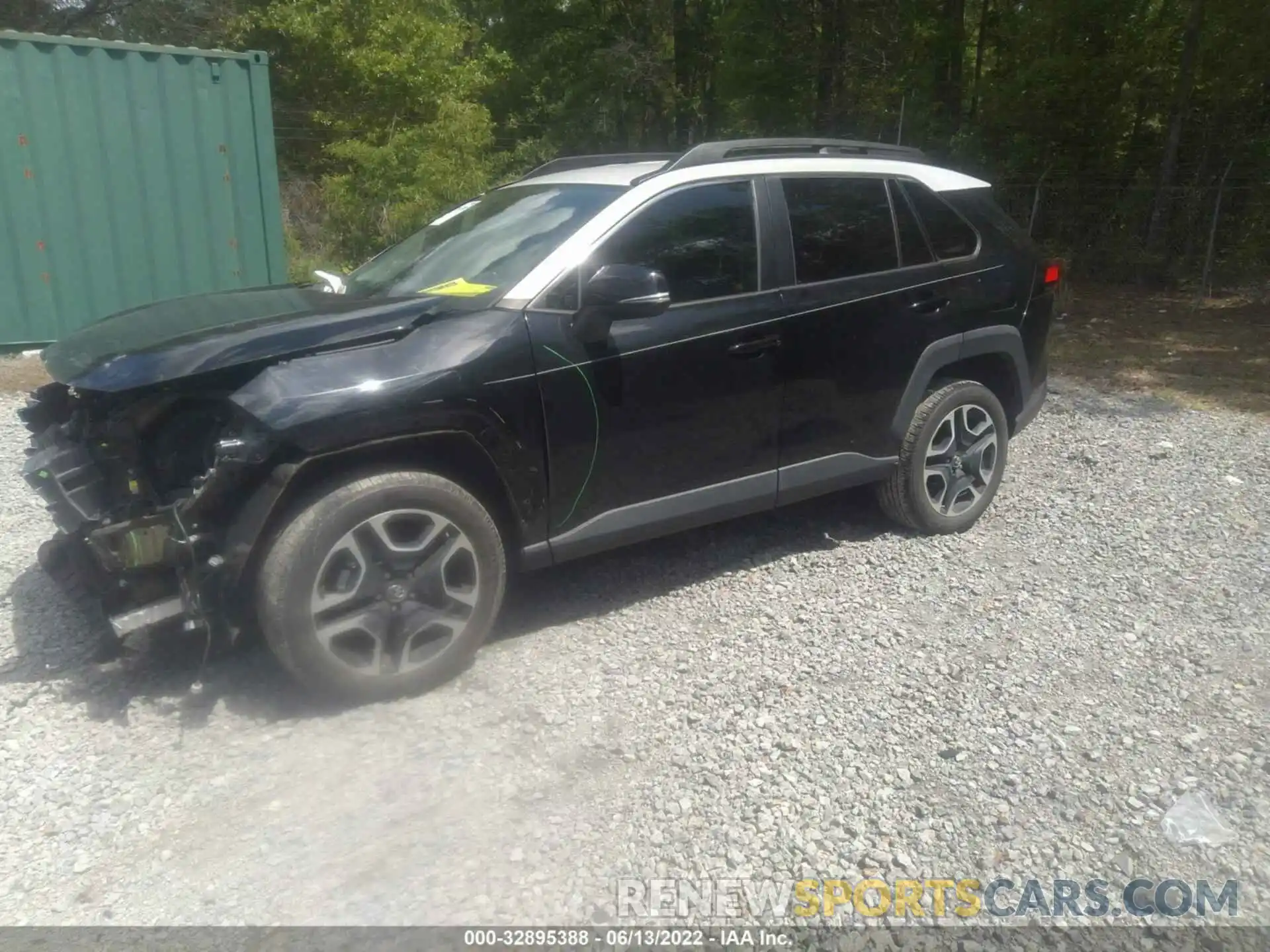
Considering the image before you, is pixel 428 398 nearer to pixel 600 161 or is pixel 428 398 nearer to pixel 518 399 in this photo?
pixel 518 399

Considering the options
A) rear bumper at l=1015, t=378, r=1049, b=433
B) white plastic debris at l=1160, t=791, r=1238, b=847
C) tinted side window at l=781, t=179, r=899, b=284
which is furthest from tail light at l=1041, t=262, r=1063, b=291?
white plastic debris at l=1160, t=791, r=1238, b=847

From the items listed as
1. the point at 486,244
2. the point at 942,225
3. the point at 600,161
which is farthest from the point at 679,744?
the point at 942,225

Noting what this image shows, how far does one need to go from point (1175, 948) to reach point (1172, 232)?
12856 mm

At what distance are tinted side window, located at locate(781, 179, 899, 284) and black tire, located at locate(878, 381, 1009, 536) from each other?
744mm

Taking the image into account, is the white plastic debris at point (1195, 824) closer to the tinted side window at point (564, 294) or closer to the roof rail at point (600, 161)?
the tinted side window at point (564, 294)

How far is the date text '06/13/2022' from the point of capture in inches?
105

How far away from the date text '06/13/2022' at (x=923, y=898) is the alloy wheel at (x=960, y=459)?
252cm

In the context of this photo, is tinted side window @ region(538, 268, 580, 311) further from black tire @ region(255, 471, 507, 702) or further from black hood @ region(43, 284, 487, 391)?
black tire @ region(255, 471, 507, 702)

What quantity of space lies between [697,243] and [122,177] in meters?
6.32

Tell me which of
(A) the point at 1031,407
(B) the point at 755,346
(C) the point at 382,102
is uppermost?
(C) the point at 382,102

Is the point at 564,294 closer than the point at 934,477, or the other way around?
the point at 564,294

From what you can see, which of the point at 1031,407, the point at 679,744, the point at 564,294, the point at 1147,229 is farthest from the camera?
the point at 1147,229

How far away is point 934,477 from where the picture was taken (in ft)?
16.7

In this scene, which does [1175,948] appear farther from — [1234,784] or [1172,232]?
[1172,232]
